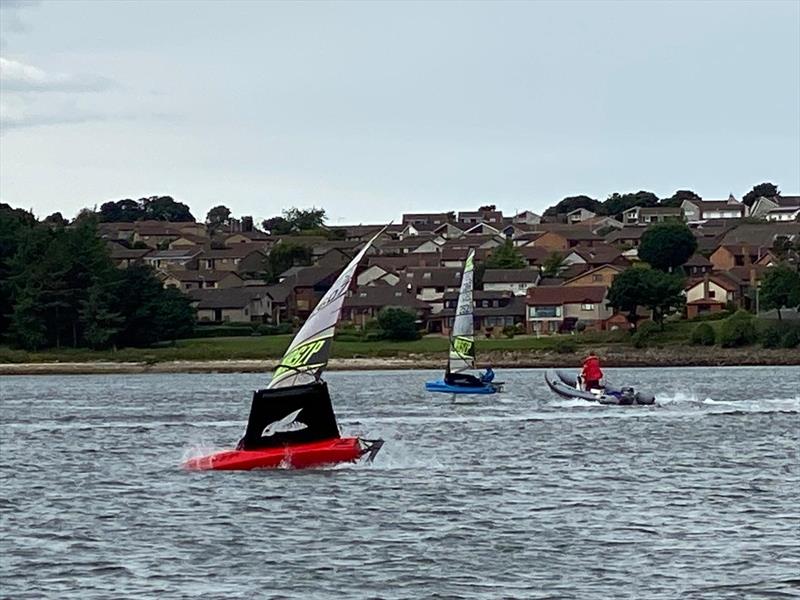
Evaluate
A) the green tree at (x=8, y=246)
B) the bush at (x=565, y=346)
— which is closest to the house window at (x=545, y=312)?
the bush at (x=565, y=346)

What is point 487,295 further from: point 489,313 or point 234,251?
point 234,251

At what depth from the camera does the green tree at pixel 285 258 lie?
171 m

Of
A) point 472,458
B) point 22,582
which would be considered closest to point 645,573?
point 22,582

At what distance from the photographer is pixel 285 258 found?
17162cm

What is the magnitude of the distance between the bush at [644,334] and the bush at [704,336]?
2781 millimetres

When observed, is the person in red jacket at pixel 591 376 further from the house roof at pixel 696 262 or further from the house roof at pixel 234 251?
the house roof at pixel 234 251

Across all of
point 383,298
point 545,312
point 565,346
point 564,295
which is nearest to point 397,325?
point 565,346

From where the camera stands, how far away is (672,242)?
503 ft

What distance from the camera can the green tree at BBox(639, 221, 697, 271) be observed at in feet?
504

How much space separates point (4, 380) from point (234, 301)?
35.4m

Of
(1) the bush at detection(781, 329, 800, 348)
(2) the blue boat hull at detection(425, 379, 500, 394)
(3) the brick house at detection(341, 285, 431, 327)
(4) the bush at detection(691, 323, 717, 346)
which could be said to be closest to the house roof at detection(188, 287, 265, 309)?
(3) the brick house at detection(341, 285, 431, 327)

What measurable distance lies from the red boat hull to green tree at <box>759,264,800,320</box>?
90.7 meters

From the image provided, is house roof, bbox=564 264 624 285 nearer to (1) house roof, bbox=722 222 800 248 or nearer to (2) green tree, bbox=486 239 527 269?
(2) green tree, bbox=486 239 527 269

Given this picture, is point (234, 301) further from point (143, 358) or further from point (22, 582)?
point (22, 582)
